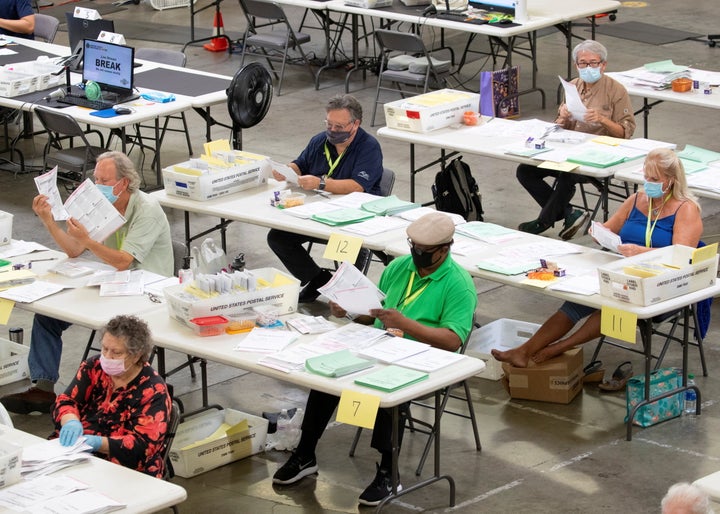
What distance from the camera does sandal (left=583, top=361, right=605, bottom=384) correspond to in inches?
275

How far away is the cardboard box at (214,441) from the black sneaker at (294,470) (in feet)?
0.98

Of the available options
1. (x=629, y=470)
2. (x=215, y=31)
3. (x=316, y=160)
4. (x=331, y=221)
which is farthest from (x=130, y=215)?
(x=215, y=31)

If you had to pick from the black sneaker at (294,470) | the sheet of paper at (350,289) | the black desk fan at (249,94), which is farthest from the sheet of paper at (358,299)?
the black desk fan at (249,94)

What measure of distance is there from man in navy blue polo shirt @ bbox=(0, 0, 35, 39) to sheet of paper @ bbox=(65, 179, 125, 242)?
18.3 feet

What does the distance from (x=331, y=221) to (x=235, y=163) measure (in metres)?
0.96

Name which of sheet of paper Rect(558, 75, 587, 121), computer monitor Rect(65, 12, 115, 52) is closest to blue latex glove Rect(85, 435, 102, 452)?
sheet of paper Rect(558, 75, 587, 121)

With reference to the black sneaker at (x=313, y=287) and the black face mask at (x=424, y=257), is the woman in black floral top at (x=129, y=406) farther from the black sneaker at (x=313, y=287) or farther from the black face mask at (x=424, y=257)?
the black sneaker at (x=313, y=287)

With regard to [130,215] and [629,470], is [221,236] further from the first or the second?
[629,470]

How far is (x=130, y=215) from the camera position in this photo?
688 cm

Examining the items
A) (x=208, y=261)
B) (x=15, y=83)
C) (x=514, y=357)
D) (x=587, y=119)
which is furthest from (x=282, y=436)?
(x=15, y=83)

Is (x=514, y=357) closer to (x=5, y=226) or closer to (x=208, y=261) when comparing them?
(x=208, y=261)

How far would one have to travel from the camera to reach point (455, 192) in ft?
28.9

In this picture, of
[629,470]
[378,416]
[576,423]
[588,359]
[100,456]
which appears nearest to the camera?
[100,456]

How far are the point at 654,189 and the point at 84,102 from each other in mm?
4607
